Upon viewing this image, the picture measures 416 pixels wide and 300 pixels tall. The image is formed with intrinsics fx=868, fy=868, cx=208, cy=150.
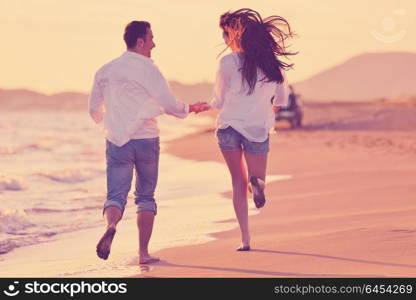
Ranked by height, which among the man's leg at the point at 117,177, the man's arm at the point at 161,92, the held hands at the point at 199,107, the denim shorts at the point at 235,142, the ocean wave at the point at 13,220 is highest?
the man's arm at the point at 161,92

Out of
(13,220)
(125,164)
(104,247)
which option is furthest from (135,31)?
(13,220)

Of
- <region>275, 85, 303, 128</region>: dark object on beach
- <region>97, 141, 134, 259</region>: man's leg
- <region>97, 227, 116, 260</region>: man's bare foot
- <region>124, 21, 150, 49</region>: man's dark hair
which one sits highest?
<region>124, 21, 150, 49</region>: man's dark hair

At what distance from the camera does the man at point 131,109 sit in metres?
6.73

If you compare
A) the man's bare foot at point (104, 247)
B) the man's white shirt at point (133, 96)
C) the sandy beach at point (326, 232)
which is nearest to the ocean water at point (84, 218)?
the man's bare foot at point (104, 247)

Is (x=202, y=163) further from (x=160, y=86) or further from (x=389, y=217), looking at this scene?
(x=160, y=86)

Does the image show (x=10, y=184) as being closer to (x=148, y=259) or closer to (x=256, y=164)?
(x=148, y=259)

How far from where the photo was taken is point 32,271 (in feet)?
22.7

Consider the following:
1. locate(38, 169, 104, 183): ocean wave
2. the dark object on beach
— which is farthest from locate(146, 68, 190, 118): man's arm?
the dark object on beach

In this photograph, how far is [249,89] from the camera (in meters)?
6.97

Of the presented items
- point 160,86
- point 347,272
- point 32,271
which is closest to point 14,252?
point 32,271

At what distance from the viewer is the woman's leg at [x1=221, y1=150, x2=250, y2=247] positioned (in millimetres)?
7105

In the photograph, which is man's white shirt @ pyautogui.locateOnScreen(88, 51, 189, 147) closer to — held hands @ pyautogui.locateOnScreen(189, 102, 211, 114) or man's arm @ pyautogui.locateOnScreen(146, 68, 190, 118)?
man's arm @ pyautogui.locateOnScreen(146, 68, 190, 118)

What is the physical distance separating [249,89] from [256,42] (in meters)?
0.38

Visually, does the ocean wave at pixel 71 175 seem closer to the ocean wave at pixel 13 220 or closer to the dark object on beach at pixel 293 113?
the ocean wave at pixel 13 220
